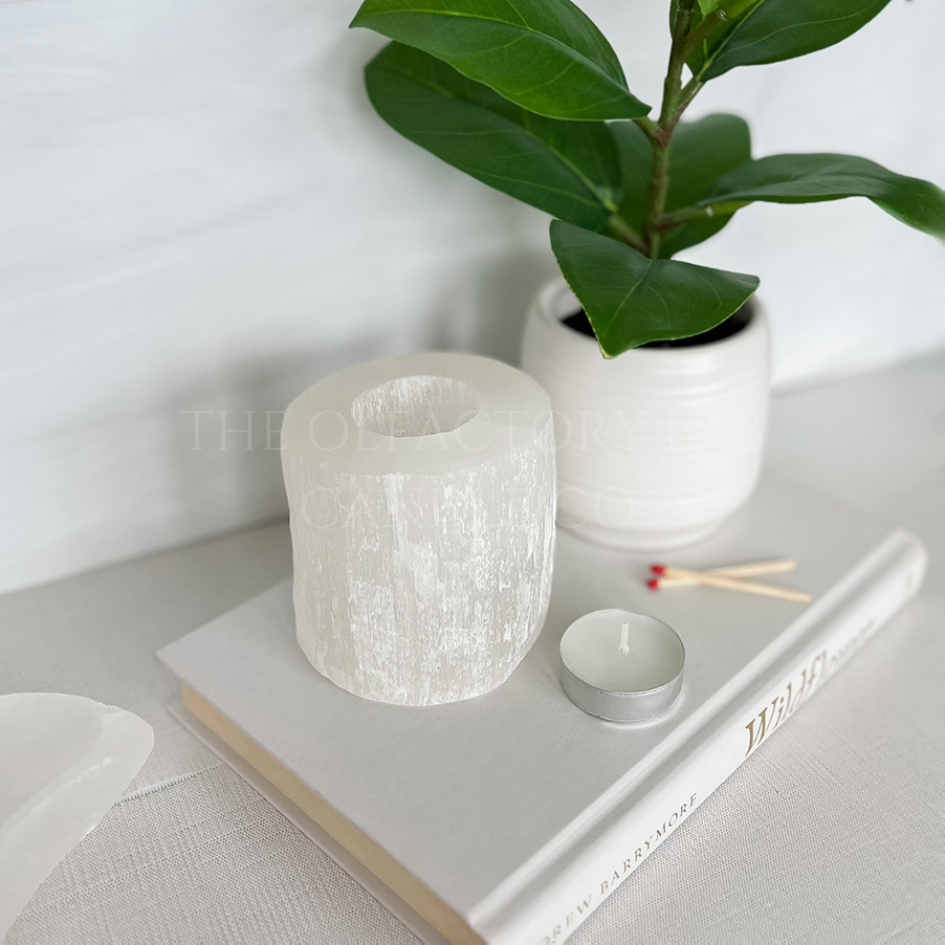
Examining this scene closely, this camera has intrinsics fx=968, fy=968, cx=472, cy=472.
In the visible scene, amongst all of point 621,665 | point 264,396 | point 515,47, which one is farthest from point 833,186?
point 264,396

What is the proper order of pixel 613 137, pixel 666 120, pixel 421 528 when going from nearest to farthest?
1. pixel 421 528
2. pixel 666 120
3. pixel 613 137

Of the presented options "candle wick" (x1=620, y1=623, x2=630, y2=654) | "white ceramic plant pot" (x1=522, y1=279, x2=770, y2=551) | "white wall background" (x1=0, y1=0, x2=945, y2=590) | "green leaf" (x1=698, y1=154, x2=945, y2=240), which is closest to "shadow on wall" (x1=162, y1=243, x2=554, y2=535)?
"white wall background" (x1=0, y1=0, x2=945, y2=590)

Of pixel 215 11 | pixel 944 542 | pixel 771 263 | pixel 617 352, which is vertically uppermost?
pixel 215 11

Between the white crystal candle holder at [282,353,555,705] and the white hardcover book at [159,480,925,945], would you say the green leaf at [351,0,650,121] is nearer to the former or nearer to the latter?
the white crystal candle holder at [282,353,555,705]

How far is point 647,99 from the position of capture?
32.1 inches

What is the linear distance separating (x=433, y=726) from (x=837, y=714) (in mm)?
278

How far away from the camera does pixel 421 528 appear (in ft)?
1.70

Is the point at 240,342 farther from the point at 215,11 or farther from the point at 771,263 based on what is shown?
the point at 771,263

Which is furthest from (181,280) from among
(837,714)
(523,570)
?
(837,714)

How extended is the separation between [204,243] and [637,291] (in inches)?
12.5

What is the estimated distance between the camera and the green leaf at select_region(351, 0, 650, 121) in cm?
55

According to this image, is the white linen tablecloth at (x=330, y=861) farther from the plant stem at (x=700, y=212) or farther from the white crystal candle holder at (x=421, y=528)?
the plant stem at (x=700, y=212)

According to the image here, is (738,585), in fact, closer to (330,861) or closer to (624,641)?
(624,641)

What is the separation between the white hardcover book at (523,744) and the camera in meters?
0.49
